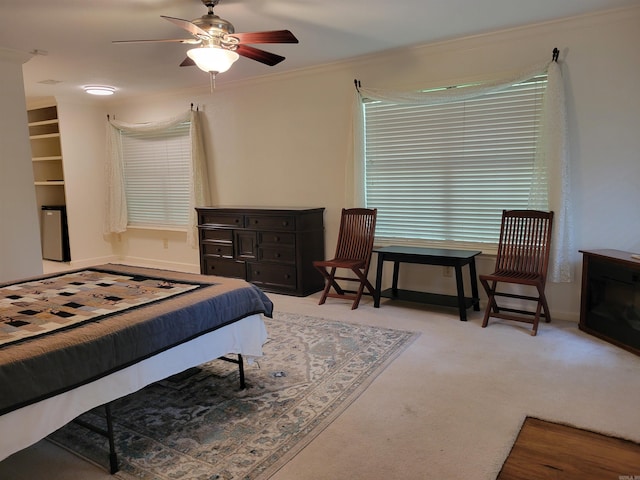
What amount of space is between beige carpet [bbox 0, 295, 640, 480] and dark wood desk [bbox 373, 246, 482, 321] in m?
0.40

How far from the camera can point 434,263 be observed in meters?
3.79

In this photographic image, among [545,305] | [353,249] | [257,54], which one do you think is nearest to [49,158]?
[257,54]

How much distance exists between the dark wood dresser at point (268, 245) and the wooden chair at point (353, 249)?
269 mm

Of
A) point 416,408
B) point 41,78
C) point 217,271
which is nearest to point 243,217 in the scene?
point 217,271

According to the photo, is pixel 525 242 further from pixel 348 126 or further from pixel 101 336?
pixel 101 336

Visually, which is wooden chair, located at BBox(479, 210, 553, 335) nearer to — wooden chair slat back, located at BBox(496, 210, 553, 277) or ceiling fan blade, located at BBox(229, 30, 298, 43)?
wooden chair slat back, located at BBox(496, 210, 553, 277)

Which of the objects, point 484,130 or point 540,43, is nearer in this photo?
point 540,43

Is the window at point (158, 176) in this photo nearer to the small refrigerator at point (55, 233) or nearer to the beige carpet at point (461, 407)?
the small refrigerator at point (55, 233)

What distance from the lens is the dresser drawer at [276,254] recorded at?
4.62 m

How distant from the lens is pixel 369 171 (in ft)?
15.0

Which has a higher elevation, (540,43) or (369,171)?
(540,43)

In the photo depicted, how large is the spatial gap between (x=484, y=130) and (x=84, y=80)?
445 cm

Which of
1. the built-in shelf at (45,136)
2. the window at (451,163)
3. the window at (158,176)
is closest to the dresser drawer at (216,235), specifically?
the window at (158,176)

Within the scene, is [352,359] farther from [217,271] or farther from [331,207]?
[217,271]
